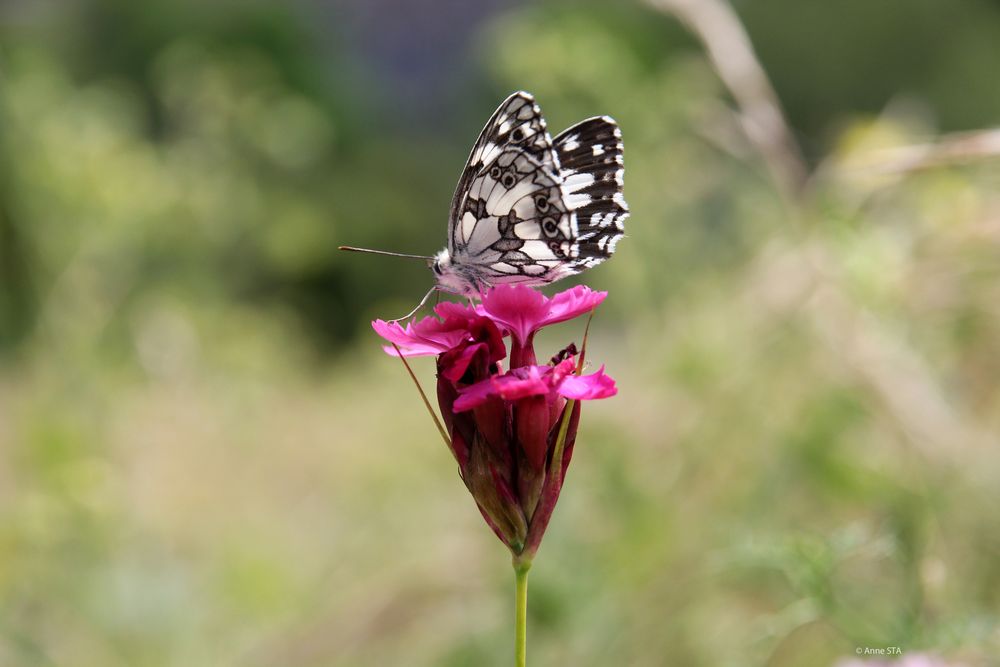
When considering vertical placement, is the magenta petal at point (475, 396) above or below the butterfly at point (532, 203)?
below

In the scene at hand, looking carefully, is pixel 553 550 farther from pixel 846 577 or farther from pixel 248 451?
pixel 248 451

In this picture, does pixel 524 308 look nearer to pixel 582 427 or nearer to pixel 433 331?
pixel 433 331

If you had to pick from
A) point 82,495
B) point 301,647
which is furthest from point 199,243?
point 301,647

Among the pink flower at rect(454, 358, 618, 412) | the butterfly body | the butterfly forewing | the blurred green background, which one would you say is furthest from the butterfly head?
the blurred green background

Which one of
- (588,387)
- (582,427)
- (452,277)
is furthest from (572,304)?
(582,427)

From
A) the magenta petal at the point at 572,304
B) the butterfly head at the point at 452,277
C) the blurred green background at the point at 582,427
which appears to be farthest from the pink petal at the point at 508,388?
the blurred green background at the point at 582,427

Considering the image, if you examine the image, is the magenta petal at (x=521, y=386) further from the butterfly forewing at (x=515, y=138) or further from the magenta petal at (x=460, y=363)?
the butterfly forewing at (x=515, y=138)
